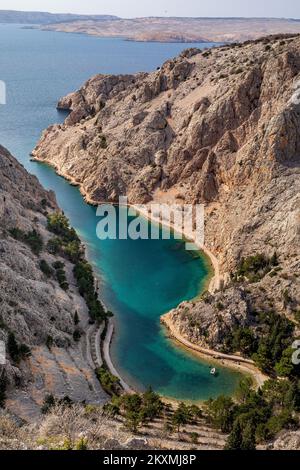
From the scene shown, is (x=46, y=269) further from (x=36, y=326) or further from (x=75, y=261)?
(x=36, y=326)

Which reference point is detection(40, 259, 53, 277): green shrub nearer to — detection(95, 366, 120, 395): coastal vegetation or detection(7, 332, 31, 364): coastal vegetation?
detection(7, 332, 31, 364): coastal vegetation

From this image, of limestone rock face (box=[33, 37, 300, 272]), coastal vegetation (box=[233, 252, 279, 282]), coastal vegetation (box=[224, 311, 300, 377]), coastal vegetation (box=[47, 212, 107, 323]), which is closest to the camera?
coastal vegetation (box=[224, 311, 300, 377])

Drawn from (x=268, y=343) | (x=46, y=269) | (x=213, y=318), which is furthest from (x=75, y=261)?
(x=268, y=343)

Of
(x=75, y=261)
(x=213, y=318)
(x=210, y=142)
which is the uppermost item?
(x=210, y=142)

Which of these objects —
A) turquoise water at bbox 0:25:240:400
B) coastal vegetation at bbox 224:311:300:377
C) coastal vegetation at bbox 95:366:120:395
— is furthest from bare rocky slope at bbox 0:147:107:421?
coastal vegetation at bbox 224:311:300:377

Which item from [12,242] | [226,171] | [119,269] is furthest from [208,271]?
[12,242]

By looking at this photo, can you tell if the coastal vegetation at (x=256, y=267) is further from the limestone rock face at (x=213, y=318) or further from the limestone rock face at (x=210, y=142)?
the limestone rock face at (x=213, y=318)
